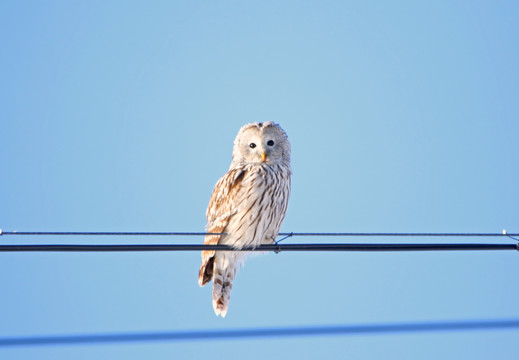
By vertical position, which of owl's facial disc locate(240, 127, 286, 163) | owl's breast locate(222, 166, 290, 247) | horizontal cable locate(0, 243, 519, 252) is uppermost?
owl's facial disc locate(240, 127, 286, 163)

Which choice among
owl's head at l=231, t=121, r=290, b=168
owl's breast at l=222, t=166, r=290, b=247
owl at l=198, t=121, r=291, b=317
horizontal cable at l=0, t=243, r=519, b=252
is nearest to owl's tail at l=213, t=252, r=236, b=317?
owl at l=198, t=121, r=291, b=317

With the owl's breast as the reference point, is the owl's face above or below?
above

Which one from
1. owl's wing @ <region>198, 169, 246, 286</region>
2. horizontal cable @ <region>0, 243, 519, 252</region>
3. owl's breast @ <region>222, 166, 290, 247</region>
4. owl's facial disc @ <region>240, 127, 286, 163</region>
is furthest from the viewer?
owl's facial disc @ <region>240, 127, 286, 163</region>

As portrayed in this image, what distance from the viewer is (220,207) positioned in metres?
7.41

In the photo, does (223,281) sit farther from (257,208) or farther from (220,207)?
(257,208)

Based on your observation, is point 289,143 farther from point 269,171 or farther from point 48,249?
point 48,249

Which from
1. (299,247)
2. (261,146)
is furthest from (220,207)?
(299,247)

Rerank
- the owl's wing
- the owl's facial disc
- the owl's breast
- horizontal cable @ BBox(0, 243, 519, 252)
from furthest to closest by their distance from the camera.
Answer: the owl's facial disc < the owl's wing < the owl's breast < horizontal cable @ BBox(0, 243, 519, 252)

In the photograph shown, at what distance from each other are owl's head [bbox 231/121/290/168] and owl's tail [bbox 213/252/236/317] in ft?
3.38

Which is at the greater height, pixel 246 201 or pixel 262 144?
pixel 262 144

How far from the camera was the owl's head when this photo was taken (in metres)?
7.66

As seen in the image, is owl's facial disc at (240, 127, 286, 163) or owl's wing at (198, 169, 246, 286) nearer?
owl's wing at (198, 169, 246, 286)

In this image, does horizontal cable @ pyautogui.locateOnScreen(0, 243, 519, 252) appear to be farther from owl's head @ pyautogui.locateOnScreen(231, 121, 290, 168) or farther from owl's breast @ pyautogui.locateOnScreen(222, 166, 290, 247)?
owl's head @ pyautogui.locateOnScreen(231, 121, 290, 168)

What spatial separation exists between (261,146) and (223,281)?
4.92ft
